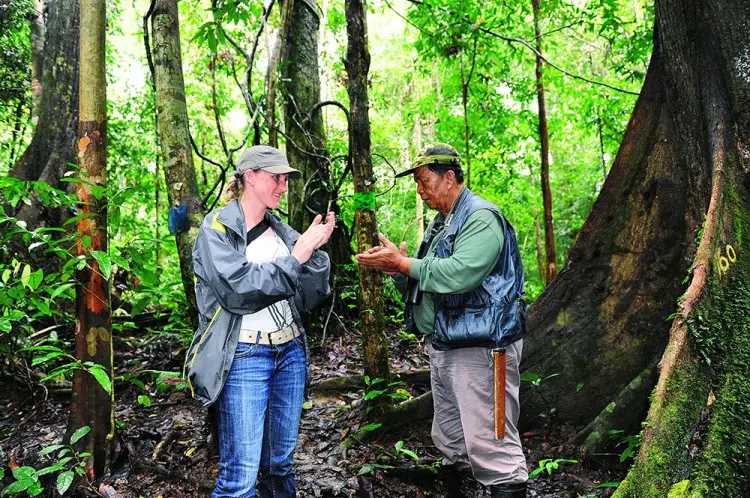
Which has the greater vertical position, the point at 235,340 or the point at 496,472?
the point at 235,340

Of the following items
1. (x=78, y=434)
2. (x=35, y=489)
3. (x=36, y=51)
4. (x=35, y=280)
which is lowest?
(x=35, y=489)

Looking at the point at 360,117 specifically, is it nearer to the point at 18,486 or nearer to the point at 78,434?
the point at 78,434

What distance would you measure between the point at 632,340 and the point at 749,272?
190 cm

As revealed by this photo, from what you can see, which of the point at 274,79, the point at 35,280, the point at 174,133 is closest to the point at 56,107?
the point at 274,79

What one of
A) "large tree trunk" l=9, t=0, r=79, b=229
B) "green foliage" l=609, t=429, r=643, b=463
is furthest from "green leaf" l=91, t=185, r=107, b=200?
"large tree trunk" l=9, t=0, r=79, b=229

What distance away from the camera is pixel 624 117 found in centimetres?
1130

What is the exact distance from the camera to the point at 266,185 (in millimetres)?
2879

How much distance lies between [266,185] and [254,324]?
767 millimetres

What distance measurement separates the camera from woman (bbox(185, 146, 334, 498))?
2.55 m

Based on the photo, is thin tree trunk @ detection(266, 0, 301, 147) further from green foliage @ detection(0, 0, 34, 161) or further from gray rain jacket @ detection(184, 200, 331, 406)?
green foliage @ detection(0, 0, 34, 161)

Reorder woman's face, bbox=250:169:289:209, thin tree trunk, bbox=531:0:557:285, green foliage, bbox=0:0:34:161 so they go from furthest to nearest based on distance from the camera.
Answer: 1. thin tree trunk, bbox=531:0:557:285
2. green foliage, bbox=0:0:34:161
3. woman's face, bbox=250:169:289:209

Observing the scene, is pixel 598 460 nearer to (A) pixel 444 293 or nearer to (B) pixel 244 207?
(A) pixel 444 293

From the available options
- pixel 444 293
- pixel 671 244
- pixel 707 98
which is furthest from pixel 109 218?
pixel 671 244

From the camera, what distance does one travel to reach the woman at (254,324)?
255 centimetres
